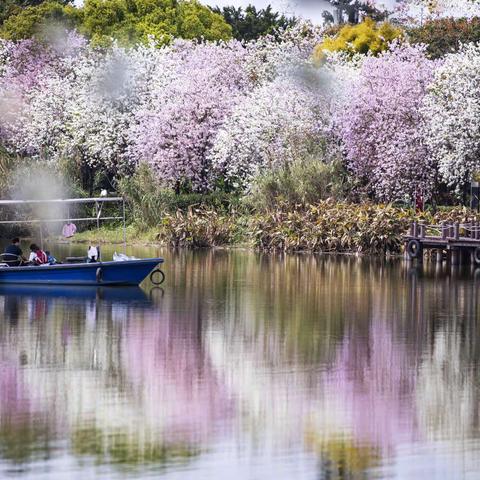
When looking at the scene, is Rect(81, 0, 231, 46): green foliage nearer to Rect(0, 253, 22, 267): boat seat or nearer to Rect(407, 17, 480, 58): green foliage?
Rect(407, 17, 480, 58): green foliage

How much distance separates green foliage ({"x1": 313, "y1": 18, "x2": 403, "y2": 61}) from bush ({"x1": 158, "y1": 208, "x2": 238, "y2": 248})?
1941cm

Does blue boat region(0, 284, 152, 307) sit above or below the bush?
below

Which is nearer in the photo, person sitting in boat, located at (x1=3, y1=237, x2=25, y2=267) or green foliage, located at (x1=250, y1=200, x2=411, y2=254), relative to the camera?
person sitting in boat, located at (x1=3, y1=237, x2=25, y2=267)

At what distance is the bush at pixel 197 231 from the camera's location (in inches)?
2228

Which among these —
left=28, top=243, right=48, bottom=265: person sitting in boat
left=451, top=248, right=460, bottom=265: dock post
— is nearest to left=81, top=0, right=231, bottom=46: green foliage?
left=451, top=248, right=460, bottom=265: dock post

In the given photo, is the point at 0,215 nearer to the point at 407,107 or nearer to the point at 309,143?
the point at 309,143

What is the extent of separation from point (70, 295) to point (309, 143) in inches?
936

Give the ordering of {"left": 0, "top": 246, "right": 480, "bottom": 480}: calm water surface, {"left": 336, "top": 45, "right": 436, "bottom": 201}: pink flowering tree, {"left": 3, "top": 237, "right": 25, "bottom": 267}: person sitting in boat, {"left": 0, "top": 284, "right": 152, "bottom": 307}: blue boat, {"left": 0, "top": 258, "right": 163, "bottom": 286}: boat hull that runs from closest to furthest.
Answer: {"left": 0, "top": 246, "right": 480, "bottom": 480}: calm water surface < {"left": 0, "top": 284, "right": 152, "bottom": 307}: blue boat < {"left": 0, "top": 258, "right": 163, "bottom": 286}: boat hull < {"left": 3, "top": 237, "right": 25, "bottom": 267}: person sitting in boat < {"left": 336, "top": 45, "right": 436, "bottom": 201}: pink flowering tree

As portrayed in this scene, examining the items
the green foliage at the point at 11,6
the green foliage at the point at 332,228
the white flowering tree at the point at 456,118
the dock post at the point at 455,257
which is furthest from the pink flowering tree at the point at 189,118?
the green foliage at the point at 11,6

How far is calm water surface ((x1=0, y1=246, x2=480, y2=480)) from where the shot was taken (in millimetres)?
→ 16906

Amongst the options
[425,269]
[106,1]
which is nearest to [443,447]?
[425,269]

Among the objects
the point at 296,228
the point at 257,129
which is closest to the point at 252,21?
the point at 257,129

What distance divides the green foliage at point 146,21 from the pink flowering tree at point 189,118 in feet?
40.8

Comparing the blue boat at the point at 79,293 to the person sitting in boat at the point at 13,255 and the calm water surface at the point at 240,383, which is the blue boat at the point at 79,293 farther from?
the person sitting in boat at the point at 13,255
